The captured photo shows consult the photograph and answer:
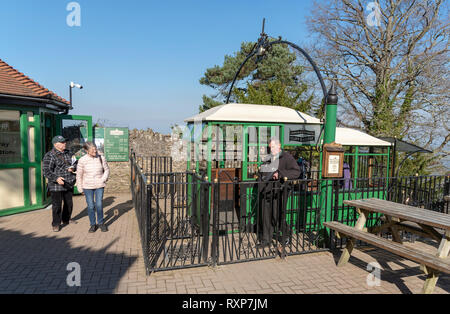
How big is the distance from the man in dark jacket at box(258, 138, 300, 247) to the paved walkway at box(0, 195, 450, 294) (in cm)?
58

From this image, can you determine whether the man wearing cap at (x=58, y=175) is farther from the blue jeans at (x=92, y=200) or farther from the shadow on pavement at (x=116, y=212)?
the shadow on pavement at (x=116, y=212)

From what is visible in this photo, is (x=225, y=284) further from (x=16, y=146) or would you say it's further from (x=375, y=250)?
(x=16, y=146)

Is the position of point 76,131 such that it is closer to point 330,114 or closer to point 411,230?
point 330,114

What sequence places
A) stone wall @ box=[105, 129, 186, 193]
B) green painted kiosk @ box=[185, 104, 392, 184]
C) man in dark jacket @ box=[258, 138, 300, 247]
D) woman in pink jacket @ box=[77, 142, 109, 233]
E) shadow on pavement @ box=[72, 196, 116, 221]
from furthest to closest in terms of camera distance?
stone wall @ box=[105, 129, 186, 193], shadow on pavement @ box=[72, 196, 116, 221], green painted kiosk @ box=[185, 104, 392, 184], woman in pink jacket @ box=[77, 142, 109, 233], man in dark jacket @ box=[258, 138, 300, 247]

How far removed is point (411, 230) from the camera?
14.7 feet

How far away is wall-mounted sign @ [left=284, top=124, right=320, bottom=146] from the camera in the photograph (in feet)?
20.8

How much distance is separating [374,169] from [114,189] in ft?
28.8

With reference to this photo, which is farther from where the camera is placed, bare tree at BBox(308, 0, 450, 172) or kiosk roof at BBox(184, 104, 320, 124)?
bare tree at BBox(308, 0, 450, 172)

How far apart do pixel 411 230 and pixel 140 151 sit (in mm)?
8935

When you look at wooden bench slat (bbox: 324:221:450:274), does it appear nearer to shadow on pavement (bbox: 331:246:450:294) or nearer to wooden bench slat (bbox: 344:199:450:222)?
wooden bench slat (bbox: 344:199:450:222)

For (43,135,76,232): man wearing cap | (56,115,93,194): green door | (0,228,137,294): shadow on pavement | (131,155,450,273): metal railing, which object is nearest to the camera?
(0,228,137,294): shadow on pavement

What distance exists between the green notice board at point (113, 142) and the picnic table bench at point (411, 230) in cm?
779

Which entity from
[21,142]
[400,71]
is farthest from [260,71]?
[21,142]

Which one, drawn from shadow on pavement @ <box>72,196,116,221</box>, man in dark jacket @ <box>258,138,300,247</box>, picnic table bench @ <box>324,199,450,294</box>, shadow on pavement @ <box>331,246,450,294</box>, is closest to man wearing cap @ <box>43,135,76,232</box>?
shadow on pavement @ <box>72,196,116,221</box>
